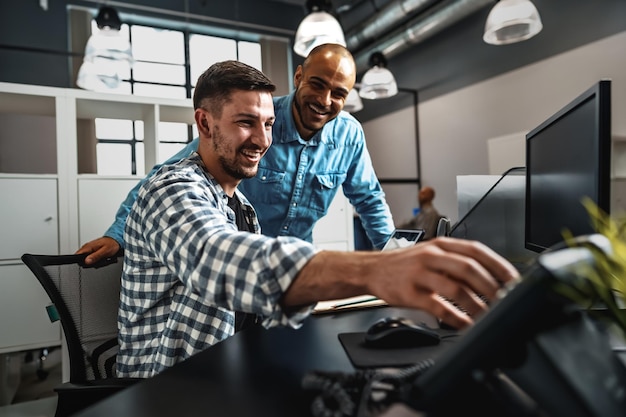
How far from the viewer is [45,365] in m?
3.27

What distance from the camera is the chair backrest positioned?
1.14 m

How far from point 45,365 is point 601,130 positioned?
3.64m

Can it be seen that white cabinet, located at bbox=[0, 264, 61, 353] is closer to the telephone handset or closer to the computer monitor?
the computer monitor

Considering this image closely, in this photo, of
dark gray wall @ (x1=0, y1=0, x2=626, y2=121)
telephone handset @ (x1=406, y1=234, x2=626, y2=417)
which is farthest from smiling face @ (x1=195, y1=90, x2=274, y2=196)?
dark gray wall @ (x1=0, y1=0, x2=626, y2=121)

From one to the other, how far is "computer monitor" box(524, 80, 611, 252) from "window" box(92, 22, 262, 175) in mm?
5291

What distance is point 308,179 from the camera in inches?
75.3

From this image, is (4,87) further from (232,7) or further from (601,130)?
(232,7)

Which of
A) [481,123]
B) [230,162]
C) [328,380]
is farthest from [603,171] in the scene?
[481,123]

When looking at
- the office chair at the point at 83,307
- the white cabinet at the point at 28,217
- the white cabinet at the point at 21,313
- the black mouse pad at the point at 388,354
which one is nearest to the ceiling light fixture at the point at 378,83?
the white cabinet at the point at 28,217

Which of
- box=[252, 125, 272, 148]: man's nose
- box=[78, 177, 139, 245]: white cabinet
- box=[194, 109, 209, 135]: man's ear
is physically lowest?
box=[78, 177, 139, 245]: white cabinet

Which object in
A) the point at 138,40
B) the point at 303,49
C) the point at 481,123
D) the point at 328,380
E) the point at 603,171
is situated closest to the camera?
the point at 328,380

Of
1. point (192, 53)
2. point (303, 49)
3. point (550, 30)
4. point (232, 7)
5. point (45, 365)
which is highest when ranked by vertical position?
point (232, 7)

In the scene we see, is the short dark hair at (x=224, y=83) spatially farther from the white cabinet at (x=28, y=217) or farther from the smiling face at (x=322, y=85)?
the white cabinet at (x=28, y=217)

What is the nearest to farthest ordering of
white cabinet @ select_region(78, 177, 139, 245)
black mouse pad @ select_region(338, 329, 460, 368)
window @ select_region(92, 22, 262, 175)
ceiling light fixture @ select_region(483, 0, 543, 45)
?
black mouse pad @ select_region(338, 329, 460, 368) → white cabinet @ select_region(78, 177, 139, 245) → ceiling light fixture @ select_region(483, 0, 543, 45) → window @ select_region(92, 22, 262, 175)
